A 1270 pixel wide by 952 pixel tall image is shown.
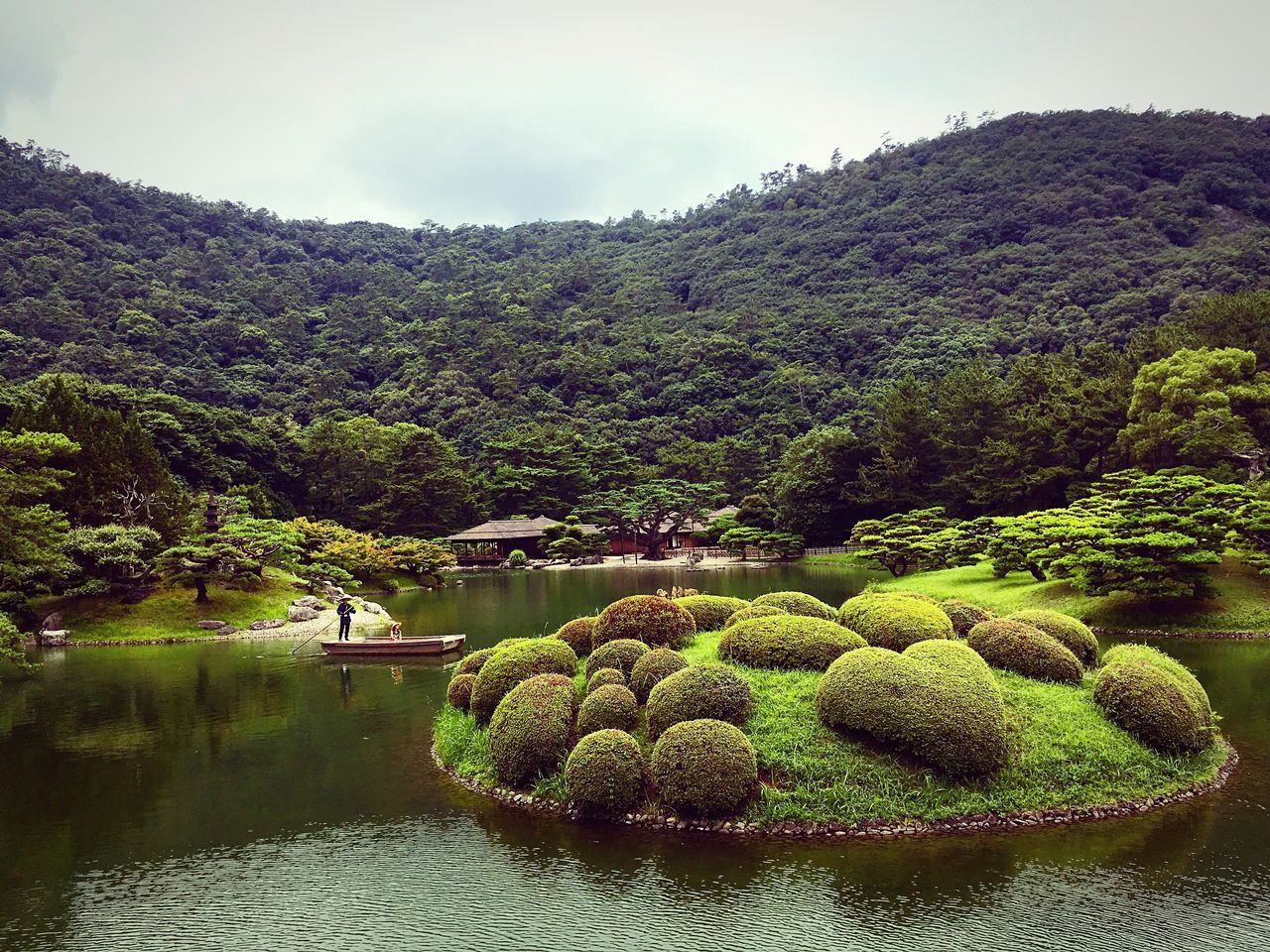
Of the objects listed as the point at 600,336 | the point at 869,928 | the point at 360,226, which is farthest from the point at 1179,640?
the point at 360,226

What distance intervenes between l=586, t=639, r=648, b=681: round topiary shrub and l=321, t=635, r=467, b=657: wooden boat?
10.9m

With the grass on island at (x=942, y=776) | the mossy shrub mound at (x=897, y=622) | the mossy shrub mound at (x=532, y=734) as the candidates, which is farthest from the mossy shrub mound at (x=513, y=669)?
the mossy shrub mound at (x=897, y=622)

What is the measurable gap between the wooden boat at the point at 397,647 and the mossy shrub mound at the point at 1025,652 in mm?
14675

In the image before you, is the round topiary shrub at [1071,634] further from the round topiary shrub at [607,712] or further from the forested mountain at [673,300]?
the forested mountain at [673,300]

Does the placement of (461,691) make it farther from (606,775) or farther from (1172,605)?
(1172,605)

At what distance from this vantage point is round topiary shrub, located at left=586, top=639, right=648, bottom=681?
520 inches

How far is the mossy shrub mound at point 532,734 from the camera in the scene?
11.6m

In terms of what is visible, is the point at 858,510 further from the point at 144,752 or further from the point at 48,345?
the point at 48,345

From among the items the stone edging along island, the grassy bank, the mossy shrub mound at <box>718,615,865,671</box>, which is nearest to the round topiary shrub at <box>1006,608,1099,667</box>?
the stone edging along island

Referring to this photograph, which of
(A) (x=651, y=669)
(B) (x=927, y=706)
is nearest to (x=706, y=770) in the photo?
(A) (x=651, y=669)

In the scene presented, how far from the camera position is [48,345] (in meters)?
78.6

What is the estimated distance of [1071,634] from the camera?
13938 mm

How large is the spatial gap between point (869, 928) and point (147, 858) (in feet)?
27.3

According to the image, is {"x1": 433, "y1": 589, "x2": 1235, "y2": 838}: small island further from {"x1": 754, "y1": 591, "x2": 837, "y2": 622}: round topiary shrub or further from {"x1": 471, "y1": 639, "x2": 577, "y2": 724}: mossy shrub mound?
{"x1": 754, "y1": 591, "x2": 837, "y2": 622}: round topiary shrub
